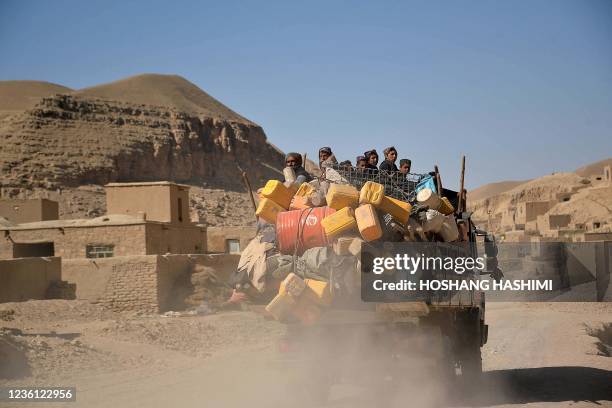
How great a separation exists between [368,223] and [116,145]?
107 meters

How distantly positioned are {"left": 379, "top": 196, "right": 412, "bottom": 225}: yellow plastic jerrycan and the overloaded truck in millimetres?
11

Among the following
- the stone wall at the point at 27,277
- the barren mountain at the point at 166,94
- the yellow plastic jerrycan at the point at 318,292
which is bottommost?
the stone wall at the point at 27,277

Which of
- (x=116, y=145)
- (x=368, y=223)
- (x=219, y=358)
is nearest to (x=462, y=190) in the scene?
(x=368, y=223)

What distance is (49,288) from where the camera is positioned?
20891 millimetres

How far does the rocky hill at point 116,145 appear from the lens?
3658 inches

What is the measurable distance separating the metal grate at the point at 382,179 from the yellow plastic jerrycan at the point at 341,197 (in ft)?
2.76

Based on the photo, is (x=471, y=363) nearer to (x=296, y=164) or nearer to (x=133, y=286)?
(x=296, y=164)

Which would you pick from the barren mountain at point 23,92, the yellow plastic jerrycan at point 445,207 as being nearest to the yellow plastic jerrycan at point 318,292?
the yellow plastic jerrycan at point 445,207

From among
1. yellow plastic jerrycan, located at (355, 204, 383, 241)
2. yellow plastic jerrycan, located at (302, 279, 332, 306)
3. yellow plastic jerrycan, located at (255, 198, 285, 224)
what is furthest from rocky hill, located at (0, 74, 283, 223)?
yellow plastic jerrycan, located at (355, 204, 383, 241)

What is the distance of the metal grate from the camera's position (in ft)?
26.7

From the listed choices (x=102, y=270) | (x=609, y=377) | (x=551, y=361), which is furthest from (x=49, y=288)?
(x=609, y=377)

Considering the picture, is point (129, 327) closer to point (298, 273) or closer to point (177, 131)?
point (298, 273)

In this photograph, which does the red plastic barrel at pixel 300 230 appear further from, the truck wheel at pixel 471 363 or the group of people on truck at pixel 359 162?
the truck wheel at pixel 471 363

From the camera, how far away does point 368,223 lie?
6777mm
